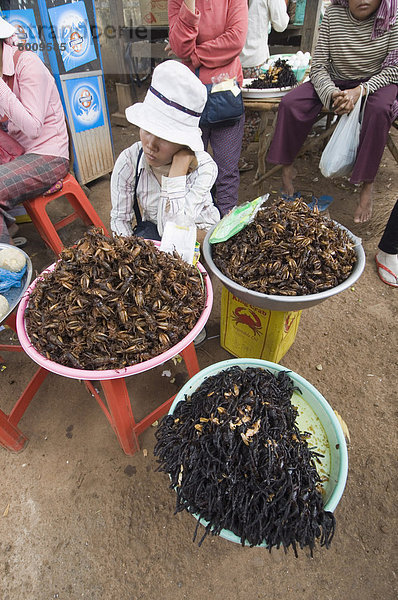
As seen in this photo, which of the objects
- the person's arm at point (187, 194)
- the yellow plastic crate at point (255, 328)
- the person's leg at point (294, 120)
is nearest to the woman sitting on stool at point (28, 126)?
the person's arm at point (187, 194)

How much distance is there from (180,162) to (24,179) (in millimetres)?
1875

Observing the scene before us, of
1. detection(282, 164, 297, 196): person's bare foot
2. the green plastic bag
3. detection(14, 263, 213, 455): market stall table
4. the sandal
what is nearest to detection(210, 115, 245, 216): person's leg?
detection(282, 164, 297, 196): person's bare foot

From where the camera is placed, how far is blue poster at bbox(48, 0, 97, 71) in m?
3.70

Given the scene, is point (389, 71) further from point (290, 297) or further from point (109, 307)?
point (109, 307)

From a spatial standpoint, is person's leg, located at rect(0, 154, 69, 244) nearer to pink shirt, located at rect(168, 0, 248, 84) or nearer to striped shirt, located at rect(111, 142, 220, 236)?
striped shirt, located at rect(111, 142, 220, 236)

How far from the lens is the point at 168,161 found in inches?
86.9

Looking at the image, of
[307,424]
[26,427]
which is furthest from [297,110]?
[26,427]

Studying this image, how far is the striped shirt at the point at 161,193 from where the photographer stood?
2.20 meters

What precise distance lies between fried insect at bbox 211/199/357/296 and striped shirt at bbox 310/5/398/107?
226 cm

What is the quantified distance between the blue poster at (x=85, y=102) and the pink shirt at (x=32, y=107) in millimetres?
889

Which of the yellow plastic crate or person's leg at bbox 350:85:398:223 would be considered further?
Answer: person's leg at bbox 350:85:398:223

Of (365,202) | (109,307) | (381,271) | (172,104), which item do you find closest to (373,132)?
(365,202)

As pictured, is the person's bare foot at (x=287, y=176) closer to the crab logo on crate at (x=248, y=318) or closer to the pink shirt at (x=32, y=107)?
the crab logo on crate at (x=248, y=318)

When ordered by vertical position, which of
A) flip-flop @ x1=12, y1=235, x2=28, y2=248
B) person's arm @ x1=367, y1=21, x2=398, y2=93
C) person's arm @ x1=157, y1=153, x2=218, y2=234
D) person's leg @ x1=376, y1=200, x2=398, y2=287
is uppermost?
person's arm @ x1=367, y1=21, x2=398, y2=93
